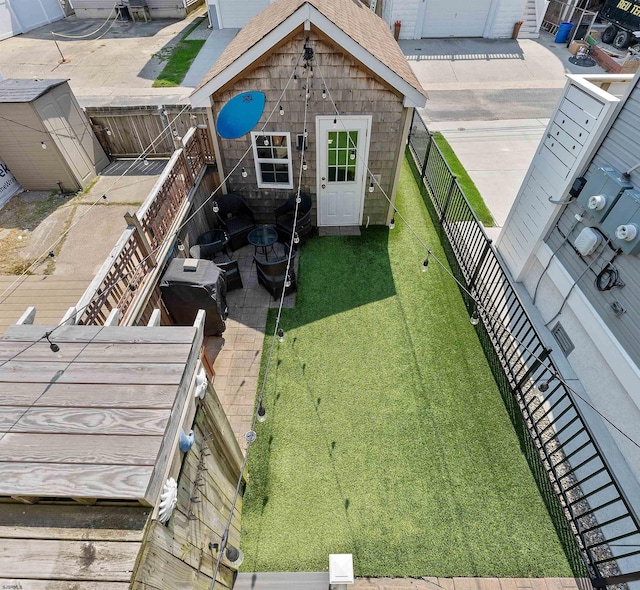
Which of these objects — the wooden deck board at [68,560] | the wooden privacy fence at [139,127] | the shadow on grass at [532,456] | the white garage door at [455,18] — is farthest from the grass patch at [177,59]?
the wooden deck board at [68,560]

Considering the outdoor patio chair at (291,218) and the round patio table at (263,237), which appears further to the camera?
the outdoor patio chair at (291,218)

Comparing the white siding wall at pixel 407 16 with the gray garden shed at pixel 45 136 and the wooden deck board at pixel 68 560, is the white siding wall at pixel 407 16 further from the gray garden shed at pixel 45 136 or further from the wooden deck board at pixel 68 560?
the wooden deck board at pixel 68 560

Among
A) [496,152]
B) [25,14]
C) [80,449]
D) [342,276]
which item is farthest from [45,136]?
[25,14]

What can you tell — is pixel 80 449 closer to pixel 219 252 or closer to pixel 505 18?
pixel 219 252

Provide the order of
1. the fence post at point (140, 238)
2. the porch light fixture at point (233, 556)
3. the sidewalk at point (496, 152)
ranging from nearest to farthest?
the porch light fixture at point (233, 556)
the fence post at point (140, 238)
the sidewalk at point (496, 152)

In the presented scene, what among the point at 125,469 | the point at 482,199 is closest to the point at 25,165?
the point at 125,469

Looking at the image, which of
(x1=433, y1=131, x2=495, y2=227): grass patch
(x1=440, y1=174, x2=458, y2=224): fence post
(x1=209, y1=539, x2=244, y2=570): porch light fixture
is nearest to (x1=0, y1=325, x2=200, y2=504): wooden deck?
(x1=209, y1=539, x2=244, y2=570): porch light fixture

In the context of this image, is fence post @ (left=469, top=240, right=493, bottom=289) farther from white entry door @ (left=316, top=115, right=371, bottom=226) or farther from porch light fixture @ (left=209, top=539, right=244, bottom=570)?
porch light fixture @ (left=209, top=539, right=244, bottom=570)
